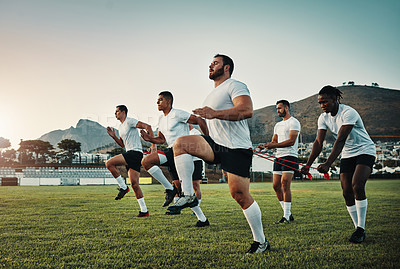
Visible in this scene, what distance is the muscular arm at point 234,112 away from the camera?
12.7ft

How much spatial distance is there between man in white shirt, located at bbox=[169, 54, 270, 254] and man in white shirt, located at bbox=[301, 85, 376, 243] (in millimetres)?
1713

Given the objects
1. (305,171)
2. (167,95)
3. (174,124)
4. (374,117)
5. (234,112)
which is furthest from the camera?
(374,117)

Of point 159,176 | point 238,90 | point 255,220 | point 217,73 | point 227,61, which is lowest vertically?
point 255,220

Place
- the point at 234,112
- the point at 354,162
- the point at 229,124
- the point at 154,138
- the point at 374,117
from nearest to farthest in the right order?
the point at 234,112, the point at 229,124, the point at 354,162, the point at 154,138, the point at 374,117

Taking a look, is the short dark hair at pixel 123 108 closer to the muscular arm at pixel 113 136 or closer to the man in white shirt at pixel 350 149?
the muscular arm at pixel 113 136

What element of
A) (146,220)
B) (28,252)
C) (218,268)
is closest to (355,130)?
(218,268)

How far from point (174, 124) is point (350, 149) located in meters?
3.94

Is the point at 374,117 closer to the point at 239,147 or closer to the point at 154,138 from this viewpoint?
the point at 154,138

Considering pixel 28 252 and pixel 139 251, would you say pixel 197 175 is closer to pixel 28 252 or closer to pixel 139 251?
pixel 139 251

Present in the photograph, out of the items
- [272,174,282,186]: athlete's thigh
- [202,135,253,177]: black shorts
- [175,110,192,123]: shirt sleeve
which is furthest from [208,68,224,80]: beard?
[272,174,282,186]: athlete's thigh

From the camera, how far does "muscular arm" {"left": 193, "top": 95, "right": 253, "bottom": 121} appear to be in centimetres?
388

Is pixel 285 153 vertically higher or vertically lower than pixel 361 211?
higher

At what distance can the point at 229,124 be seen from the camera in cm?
434

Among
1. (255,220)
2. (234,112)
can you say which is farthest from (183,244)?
(234,112)
